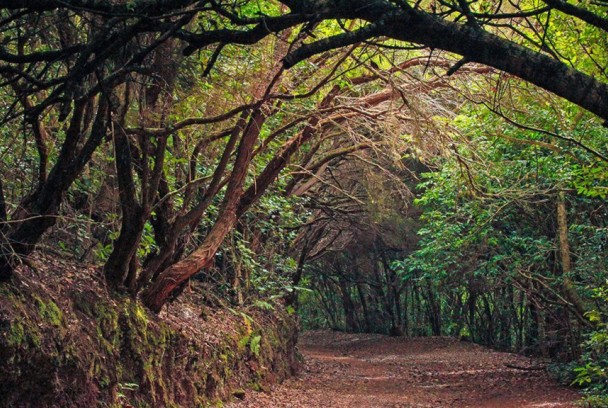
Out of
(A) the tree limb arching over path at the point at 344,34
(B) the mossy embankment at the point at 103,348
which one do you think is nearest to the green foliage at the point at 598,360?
(B) the mossy embankment at the point at 103,348

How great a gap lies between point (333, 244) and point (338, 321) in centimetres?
1840

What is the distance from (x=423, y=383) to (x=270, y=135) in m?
8.20

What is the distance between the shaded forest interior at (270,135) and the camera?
3.93 meters

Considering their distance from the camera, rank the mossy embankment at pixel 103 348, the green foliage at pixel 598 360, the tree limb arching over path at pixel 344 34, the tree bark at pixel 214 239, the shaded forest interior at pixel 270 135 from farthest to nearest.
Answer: the tree bark at pixel 214 239, the green foliage at pixel 598 360, the mossy embankment at pixel 103 348, the shaded forest interior at pixel 270 135, the tree limb arching over path at pixel 344 34

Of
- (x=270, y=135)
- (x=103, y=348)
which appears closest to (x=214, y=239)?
(x=270, y=135)

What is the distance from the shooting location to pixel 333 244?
2719cm

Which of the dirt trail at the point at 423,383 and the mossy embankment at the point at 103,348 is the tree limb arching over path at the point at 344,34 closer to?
the mossy embankment at the point at 103,348

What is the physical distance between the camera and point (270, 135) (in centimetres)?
993

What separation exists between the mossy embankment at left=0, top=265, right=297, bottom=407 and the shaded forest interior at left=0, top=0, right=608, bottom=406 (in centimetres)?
8

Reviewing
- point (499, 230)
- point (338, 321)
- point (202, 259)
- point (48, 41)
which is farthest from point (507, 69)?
point (338, 321)

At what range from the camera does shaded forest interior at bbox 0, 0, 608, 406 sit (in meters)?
3.93

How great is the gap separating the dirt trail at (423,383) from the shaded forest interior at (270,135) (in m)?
0.89

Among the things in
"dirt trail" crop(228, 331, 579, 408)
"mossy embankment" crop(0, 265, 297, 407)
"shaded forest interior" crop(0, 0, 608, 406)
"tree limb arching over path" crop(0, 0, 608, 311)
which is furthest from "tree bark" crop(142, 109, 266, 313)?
"tree limb arching over path" crop(0, 0, 608, 311)

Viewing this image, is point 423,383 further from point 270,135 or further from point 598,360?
point 270,135
